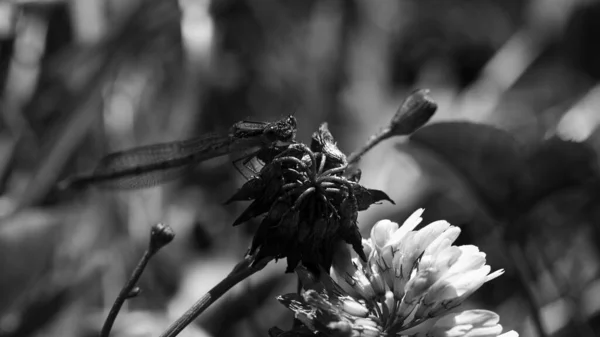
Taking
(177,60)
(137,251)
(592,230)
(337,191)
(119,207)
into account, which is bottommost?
(337,191)

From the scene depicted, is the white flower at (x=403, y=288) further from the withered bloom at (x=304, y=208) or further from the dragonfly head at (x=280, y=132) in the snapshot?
the dragonfly head at (x=280, y=132)

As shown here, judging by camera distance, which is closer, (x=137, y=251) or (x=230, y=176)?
(x=137, y=251)

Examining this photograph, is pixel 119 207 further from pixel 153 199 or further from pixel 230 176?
pixel 230 176

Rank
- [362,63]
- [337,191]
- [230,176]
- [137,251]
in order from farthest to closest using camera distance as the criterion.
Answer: [362,63] → [230,176] → [137,251] → [337,191]

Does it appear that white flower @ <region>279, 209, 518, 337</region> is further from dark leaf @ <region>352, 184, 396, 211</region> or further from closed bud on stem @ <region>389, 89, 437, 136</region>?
closed bud on stem @ <region>389, 89, 437, 136</region>

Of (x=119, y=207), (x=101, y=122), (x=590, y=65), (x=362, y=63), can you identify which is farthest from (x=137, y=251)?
(x=590, y=65)

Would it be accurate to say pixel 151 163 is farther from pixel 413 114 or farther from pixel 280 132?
pixel 413 114

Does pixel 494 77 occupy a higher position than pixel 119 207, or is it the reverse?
pixel 494 77
